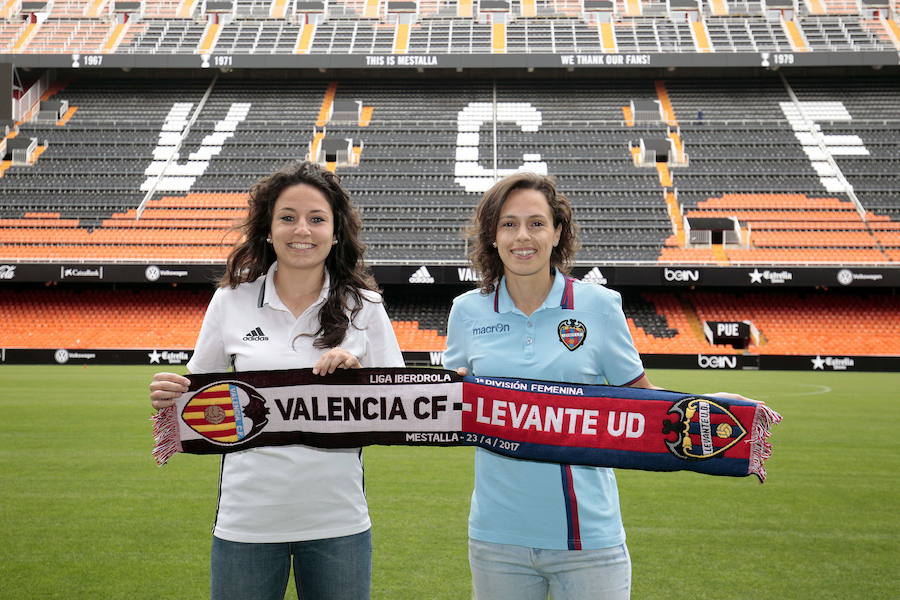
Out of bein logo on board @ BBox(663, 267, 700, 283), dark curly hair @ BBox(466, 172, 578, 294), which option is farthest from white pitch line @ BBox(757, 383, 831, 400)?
dark curly hair @ BBox(466, 172, 578, 294)

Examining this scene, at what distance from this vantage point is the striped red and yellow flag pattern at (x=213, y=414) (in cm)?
254

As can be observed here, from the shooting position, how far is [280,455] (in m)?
2.21

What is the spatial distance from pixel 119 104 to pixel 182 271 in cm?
1410

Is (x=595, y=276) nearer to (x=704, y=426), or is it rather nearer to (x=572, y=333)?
(x=704, y=426)

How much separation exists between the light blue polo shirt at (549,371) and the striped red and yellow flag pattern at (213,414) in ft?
2.71

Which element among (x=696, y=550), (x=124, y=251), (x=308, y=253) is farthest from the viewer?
(x=124, y=251)

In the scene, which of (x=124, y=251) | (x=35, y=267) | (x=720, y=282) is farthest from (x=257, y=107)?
(x=720, y=282)

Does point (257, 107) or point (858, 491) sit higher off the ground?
point (257, 107)

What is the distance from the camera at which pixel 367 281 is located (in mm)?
2451

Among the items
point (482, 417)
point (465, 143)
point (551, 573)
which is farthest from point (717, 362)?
point (551, 573)

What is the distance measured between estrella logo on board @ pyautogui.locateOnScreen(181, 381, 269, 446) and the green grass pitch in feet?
6.54

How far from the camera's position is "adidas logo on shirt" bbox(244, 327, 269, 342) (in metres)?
2.29

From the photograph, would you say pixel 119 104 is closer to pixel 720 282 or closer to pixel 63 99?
pixel 63 99

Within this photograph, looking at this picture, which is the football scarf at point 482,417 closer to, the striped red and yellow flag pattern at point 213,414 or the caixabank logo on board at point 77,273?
the striped red and yellow flag pattern at point 213,414
